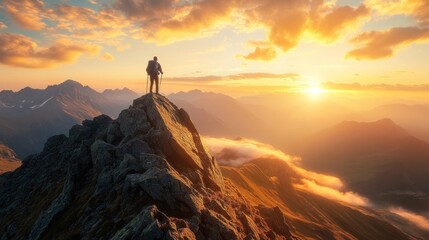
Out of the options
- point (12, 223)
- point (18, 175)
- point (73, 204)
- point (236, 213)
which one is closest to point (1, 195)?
point (18, 175)

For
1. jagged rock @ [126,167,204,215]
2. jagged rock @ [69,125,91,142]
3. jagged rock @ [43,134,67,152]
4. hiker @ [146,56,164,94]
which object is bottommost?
jagged rock @ [43,134,67,152]

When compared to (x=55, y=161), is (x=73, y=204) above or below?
above

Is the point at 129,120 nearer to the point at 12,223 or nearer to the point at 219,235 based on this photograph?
the point at 219,235

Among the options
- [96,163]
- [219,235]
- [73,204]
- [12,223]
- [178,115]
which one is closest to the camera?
[219,235]

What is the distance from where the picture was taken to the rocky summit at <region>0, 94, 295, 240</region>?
3308 cm

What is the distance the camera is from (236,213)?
1768 inches

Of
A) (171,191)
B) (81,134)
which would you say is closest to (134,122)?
(171,191)

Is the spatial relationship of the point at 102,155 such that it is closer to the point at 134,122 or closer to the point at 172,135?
the point at 134,122

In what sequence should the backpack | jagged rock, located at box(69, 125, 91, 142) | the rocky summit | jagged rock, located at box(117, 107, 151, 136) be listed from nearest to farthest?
the rocky summit → jagged rock, located at box(117, 107, 151, 136) → the backpack → jagged rock, located at box(69, 125, 91, 142)

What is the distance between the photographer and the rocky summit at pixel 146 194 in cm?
3308

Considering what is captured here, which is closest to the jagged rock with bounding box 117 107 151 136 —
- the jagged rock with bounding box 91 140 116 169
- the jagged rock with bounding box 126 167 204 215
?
the jagged rock with bounding box 91 140 116 169

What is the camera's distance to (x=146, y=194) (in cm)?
3575

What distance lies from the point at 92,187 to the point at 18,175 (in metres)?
85.1

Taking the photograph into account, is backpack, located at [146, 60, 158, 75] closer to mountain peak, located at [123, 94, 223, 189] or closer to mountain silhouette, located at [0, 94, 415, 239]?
mountain peak, located at [123, 94, 223, 189]
